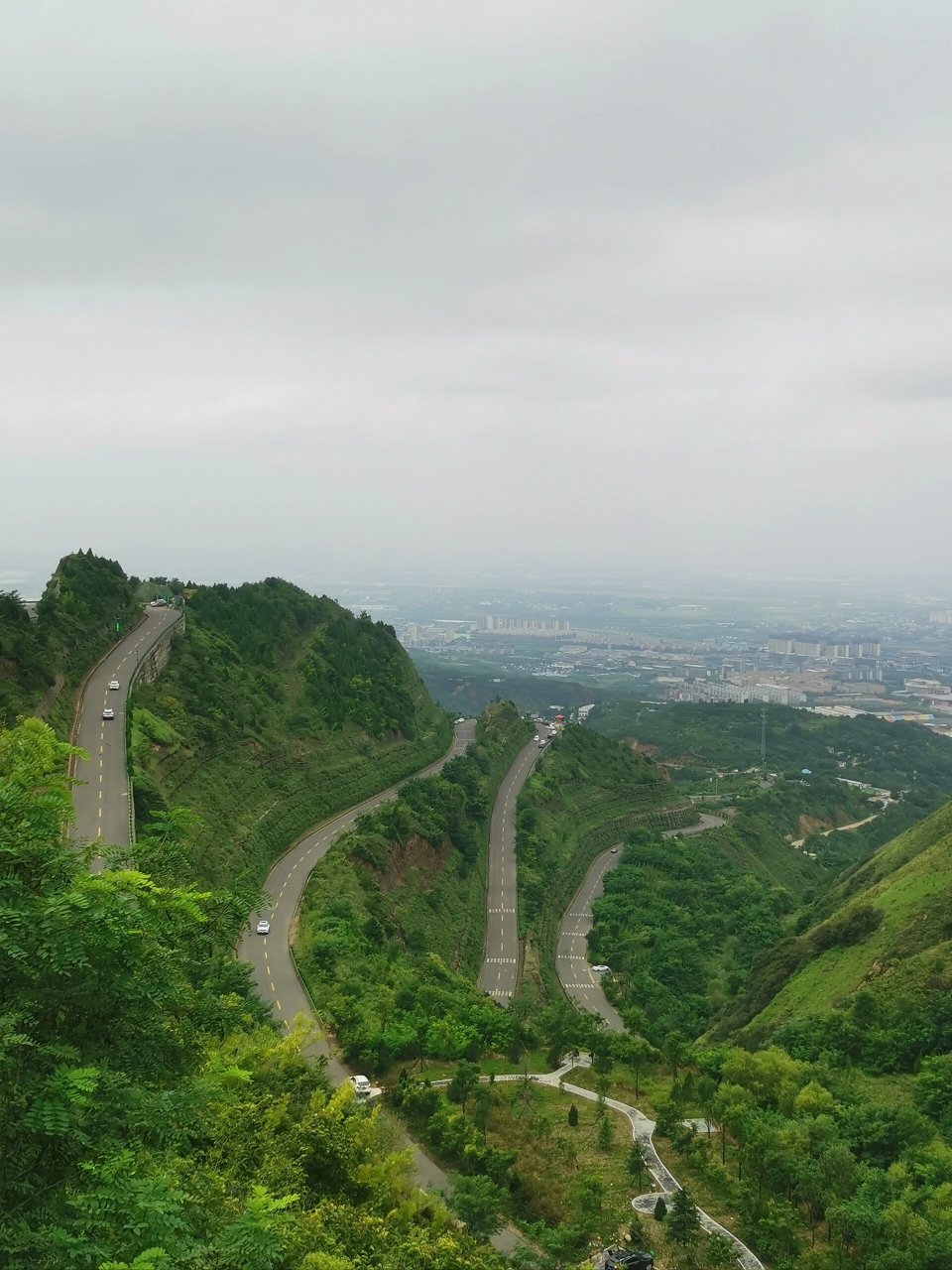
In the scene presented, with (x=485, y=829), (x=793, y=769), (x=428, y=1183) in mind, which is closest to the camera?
(x=428, y=1183)

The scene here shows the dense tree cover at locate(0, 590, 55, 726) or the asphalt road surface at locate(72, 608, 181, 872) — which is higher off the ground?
the dense tree cover at locate(0, 590, 55, 726)

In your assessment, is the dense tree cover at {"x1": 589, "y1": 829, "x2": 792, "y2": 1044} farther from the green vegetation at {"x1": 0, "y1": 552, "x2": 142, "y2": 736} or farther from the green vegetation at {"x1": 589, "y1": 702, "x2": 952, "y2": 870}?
the green vegetation at {"x1": 0, "y1": 552, "x2": 142, "y2": 736}

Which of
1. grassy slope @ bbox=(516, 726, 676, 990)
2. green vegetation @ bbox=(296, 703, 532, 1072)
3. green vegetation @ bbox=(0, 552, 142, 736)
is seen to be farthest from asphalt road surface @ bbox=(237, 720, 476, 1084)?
grassy slope @ bbox=(516, 726, 676, 990)

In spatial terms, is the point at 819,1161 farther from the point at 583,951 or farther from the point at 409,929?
the point at 583,951

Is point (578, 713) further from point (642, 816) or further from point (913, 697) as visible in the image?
point (913, 697)

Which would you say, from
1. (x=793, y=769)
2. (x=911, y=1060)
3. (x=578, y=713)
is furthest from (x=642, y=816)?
(x=578, y=713)

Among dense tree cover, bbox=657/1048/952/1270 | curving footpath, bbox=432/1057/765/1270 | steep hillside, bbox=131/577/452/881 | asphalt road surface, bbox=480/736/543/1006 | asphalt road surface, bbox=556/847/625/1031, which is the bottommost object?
asphalt road surface, bbox=556/847/625/1031

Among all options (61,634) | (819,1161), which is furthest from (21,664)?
(819,1161)
